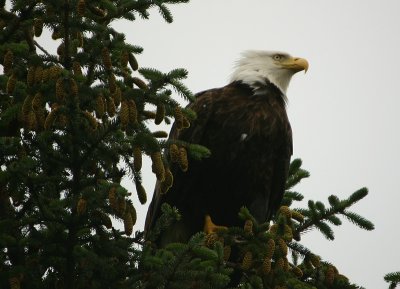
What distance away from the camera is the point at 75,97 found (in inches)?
113

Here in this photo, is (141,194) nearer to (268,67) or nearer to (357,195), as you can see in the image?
(357,195)

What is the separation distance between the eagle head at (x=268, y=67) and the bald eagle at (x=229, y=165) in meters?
0.57

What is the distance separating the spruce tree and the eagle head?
2.95m

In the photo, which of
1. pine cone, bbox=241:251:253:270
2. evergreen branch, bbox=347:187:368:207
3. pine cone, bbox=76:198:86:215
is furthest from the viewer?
evergreen branch, bbox=347:187:368:207

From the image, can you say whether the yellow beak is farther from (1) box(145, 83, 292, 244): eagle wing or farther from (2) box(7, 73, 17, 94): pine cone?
(2) box(7, 73, 17, 94): pine cone

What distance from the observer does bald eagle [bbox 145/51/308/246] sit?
5254 millimetres

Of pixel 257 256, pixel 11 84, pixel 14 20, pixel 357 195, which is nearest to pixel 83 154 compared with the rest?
pixel 11 84

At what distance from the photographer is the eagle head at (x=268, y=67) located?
623cm

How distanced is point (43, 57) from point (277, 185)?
9.41 feet

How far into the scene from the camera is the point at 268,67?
21.3 feet

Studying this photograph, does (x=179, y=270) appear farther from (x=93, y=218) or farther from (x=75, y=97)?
(x=75, y=97)

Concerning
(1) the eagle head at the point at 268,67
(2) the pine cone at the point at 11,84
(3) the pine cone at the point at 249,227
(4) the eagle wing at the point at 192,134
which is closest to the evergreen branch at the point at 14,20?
(2) the pine cone at the point at 11,84

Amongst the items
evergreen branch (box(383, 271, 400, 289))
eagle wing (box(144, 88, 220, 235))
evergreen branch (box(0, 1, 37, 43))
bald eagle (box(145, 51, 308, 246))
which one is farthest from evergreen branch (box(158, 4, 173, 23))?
bald eagle (box(145, 51, 308, 246))

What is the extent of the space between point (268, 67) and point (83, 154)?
146 inches
